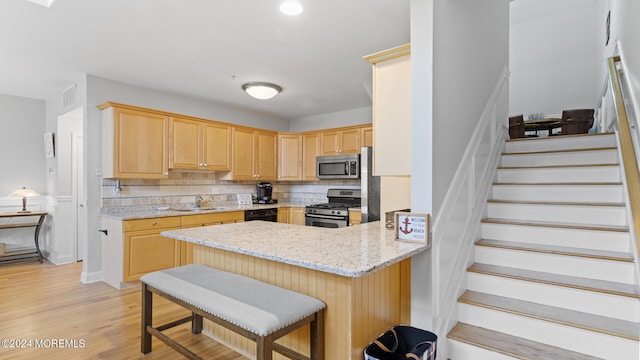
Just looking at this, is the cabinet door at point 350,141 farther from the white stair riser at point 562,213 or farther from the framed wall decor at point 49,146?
the framed wall decor at point 49,146

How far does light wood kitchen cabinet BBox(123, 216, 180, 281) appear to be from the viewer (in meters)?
3.60

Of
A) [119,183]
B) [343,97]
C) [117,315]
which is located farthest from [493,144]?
[119,183]

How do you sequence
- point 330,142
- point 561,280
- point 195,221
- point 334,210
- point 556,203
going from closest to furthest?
point 561,280 < point 556,203 < point 195,221 < point 334,210 < point 330,142

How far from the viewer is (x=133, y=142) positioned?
3.96 m

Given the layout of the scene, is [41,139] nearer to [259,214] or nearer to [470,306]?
[259,214]

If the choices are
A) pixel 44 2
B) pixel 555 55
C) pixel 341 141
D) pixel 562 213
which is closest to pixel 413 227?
pixel 562 213

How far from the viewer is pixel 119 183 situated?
418 cm

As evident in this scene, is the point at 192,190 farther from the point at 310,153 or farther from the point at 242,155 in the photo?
the point at 310,153

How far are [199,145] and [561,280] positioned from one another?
432 cm

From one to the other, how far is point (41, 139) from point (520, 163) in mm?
6776

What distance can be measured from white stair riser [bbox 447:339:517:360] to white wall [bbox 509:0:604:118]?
6.19 meters

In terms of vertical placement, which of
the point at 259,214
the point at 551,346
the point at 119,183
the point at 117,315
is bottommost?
the point at 117,315

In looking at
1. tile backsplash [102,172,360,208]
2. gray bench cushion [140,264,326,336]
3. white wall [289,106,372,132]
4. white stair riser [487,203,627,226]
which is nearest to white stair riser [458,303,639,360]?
white stair riser [487,203,627,226]

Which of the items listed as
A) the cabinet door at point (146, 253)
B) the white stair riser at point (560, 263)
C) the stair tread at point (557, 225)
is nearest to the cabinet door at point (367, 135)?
the stair tread at point (557, 225)
